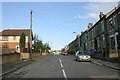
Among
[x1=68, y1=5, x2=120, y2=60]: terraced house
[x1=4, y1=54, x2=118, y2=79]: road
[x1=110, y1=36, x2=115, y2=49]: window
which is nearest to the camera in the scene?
[x1=4, y1=54, x2=118, y2=79]: road

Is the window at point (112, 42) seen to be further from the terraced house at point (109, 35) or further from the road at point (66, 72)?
the road at point (66, 72)

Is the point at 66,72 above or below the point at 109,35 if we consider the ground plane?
below

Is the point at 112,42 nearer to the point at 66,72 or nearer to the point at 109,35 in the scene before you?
the point at 109,35

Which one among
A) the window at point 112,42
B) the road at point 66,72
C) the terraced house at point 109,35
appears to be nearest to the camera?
the road at point 66,72

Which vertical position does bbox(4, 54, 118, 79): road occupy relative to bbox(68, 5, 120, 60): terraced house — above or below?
below

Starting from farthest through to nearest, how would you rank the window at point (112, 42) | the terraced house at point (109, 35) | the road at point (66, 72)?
the window at point (112, 42)
the terraced house at point (109, 35)
the road at point (66, 72)

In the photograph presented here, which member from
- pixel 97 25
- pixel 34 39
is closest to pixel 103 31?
pixel 97 25

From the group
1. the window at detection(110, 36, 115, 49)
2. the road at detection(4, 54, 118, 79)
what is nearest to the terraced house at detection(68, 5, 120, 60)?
the window at detection(110, 36, 115, 49)

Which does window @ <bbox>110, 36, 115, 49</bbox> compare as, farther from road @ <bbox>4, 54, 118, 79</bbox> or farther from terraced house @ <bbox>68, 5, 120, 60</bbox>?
road @ <bbox>4, 54, 118, 79</bbox>

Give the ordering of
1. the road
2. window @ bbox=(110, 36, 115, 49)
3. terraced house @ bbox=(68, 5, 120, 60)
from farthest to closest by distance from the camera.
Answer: window @ bbox=(110, 36, 115, 49)
terraced house @ bbox=(68, 5, 120, 60)
the road

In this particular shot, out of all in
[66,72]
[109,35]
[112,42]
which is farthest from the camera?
[109,35]

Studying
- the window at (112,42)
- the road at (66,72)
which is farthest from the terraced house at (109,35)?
the road at (66,72)

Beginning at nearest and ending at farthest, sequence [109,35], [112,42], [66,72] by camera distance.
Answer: [66,72] < [112,42] < [109,35]

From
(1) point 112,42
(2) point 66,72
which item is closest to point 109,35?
(1) point 112,42
